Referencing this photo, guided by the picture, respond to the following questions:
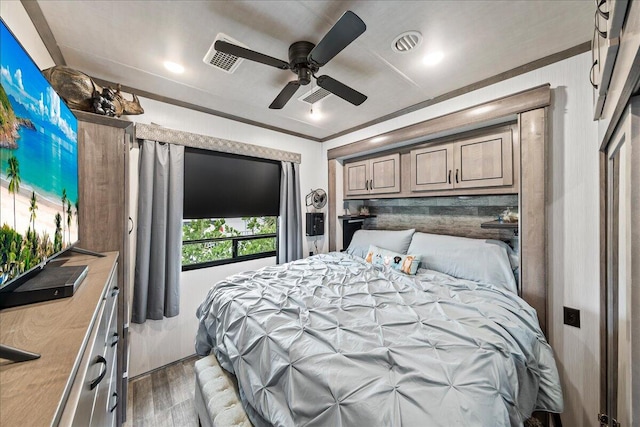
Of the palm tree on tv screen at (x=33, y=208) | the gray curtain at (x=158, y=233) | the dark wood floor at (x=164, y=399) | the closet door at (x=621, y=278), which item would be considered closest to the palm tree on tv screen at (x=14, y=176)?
the palm tree on tv screen at (x=33, y=208)

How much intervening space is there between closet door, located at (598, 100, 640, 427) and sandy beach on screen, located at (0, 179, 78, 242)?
2006mm

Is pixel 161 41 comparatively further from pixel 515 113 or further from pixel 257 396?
pixel 515 113

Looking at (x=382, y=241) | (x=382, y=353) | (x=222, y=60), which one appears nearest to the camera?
(x=382, y=353)

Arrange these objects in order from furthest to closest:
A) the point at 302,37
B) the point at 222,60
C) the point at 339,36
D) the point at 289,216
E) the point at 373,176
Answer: the point at 289,216, the point at 373,176, the point at 222,60, the point at 302,37, the point at 339,36

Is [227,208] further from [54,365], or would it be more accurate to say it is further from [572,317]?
[572,317]

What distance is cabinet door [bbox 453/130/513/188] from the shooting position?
82.1 inches

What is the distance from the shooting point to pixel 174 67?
1954mm

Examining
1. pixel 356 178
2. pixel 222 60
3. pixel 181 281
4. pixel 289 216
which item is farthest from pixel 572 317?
pixel 181 281

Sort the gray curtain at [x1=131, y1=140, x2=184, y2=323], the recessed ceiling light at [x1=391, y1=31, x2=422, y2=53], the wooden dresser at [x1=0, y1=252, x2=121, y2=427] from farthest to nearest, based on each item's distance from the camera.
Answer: the gray curtain at [x1=131, y1=140, x2=184, y2=323], the recessed ceiling light at [x1=391, y1=31, x2=422, y2=53], the wooden dresser at [x1=0, y1=252, x2=121, y2=427]

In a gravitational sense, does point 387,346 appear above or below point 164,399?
above

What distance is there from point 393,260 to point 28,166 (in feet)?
8.34

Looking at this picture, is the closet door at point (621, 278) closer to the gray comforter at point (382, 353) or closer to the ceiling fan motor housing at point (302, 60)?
the gray comforter at point (382, 353)

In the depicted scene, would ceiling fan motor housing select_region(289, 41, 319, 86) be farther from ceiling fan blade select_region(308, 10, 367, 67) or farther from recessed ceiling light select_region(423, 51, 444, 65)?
recessed ceiling light select_region(423, 51, 444, 65)

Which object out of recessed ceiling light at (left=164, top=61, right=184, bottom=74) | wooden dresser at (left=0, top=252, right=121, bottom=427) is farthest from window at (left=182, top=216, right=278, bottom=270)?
wooden dresser at (left=0, top=252, right=121, bottom=427)
